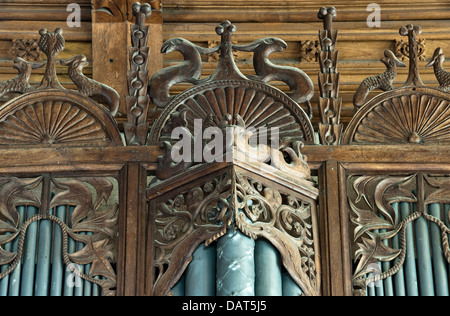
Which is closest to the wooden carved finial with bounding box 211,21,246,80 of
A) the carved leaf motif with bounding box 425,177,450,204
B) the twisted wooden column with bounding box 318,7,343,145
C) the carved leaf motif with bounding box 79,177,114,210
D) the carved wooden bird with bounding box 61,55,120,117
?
the twisted wooden column with bounding box 318,7,343,145

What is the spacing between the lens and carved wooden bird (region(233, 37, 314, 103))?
659 centimetres

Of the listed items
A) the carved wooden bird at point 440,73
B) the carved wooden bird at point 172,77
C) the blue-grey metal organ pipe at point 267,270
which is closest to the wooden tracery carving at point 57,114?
the carved wooden bird at point 172,77

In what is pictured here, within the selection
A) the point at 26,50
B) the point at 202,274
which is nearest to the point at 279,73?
the point at 202,274

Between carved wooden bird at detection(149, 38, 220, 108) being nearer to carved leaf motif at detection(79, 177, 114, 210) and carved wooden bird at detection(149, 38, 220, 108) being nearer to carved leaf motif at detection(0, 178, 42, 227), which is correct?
carved leaf motif at detection(79, 177, 114, 210)

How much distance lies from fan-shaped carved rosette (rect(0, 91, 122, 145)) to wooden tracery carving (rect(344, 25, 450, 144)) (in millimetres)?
1311

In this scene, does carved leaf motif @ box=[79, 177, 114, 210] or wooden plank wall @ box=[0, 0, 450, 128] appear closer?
carved leaf motif @ box=[79, 177, 114, 210]

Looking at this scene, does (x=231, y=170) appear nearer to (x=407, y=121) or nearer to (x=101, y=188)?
(x=101, y=188)

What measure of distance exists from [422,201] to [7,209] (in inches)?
83.9

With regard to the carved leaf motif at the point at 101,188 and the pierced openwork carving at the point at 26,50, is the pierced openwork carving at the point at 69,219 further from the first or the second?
the pierced openwork carving at the point at 26,50

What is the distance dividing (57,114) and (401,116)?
5.99ft

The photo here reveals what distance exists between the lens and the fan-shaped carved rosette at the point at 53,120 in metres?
6.62

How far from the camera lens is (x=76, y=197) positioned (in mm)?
6445

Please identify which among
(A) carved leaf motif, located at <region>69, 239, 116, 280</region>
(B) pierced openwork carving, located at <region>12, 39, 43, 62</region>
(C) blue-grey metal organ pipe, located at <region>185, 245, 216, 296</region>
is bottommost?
(C) blue-grey metal organ pipe, located at <region>185, 245, 216, 296</region>
